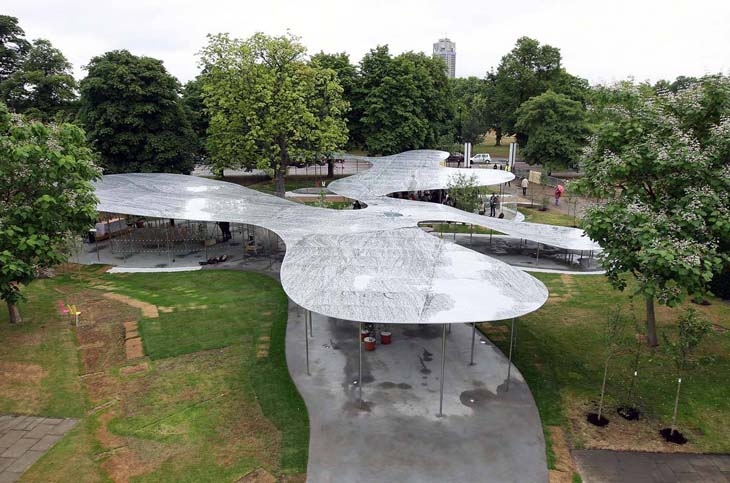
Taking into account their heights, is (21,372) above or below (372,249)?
below

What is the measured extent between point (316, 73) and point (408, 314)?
33.3 m

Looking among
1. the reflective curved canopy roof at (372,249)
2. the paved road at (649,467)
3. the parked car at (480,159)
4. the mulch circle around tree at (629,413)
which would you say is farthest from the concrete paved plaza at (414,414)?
the parked car at (480,159)

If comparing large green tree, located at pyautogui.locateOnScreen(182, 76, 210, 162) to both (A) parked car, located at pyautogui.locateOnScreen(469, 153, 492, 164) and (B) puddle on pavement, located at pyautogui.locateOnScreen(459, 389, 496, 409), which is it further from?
(B) puddle on pavement, located at pyautogui.locateOnScreen(459, 389, 496, 409)

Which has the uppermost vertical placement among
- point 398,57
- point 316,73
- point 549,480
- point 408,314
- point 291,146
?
point 398,57

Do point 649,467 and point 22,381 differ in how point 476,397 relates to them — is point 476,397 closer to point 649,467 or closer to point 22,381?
point 649,467

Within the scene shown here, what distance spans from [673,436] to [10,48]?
59.9 metres

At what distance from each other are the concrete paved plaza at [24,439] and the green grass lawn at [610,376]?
13.1 metres

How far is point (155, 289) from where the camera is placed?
23.7 meters

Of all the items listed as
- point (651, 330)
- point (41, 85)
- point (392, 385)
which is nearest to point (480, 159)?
point (41, 85)

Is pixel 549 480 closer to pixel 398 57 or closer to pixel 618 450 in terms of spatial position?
pixel 618 450

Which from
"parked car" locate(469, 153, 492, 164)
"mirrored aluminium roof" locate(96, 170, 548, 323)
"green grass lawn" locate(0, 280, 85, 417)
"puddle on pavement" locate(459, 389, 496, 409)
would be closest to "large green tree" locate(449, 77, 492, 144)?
"parked car" locate(469, 153, 492, 164)

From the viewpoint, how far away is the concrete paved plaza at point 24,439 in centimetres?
1141

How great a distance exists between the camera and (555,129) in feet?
172

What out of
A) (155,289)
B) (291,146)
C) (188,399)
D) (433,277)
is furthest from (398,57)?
(188,399)
